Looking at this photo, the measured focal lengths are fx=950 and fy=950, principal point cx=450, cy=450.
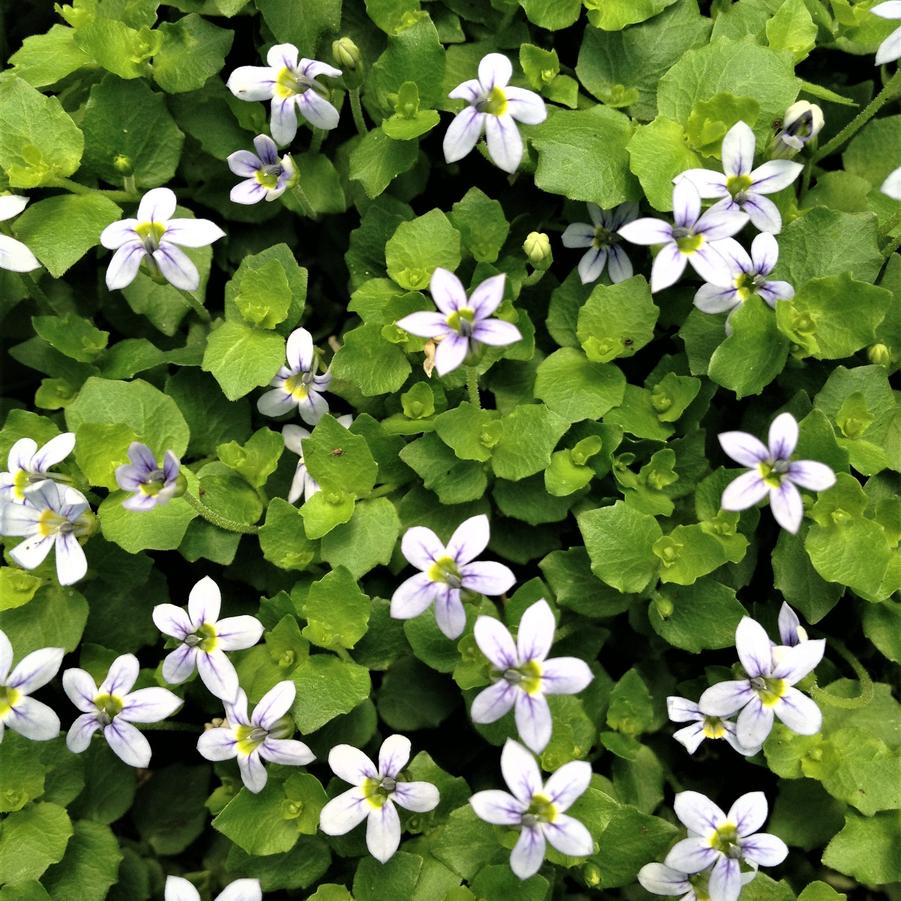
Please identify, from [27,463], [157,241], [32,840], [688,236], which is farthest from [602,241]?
[32,840]

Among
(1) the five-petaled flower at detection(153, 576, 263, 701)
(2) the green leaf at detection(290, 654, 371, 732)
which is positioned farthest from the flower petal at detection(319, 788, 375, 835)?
(1) the five-petaled flower at detection(153, 576, 263, 701)

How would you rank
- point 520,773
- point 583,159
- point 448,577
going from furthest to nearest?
point 583,159, point 448,577, point 520,773

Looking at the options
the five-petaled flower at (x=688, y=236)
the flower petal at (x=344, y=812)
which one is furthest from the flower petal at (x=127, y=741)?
the five-petaled flower at (x=688, y=236)

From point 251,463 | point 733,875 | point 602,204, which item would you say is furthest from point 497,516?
point 733,875

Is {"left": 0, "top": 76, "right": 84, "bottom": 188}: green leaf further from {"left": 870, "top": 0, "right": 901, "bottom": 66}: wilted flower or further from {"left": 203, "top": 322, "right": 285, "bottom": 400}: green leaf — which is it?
{"left": 870, "top": 0, "right": 901, "bottom": 66}: wilted flower

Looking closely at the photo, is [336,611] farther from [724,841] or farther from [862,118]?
[862,118]

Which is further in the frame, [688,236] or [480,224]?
[480,224]

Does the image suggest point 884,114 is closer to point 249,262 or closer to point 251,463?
point 249,262
